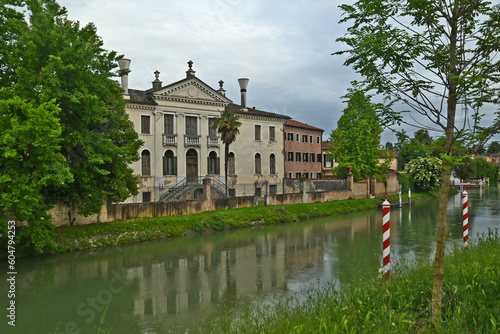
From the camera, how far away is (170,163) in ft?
126

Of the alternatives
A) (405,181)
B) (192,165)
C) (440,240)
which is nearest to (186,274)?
(440,240)

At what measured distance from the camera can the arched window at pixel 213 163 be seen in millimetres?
40781

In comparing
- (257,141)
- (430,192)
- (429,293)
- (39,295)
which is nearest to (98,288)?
(39,295)

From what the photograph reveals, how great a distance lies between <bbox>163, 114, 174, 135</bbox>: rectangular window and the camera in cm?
3788

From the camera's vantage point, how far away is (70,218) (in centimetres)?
2162

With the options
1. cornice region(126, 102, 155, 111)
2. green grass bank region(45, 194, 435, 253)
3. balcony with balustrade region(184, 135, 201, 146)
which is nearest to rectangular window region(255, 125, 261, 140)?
balcony with balustrade region(184, 135, 201, 146)

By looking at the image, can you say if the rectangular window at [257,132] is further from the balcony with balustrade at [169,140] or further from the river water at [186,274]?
the river water at [186,274]

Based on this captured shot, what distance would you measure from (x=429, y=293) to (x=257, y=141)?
36680mm

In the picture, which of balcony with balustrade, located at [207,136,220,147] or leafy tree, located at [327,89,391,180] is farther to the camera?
leafy tree, located at [327,89,391,180]

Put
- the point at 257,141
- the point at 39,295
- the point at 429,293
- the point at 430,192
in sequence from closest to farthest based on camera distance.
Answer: the point at 429,293 → the point at 39,295 → the point at 257,141 → the point at 430,192

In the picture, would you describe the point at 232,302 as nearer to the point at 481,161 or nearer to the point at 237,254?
the point at 237,254

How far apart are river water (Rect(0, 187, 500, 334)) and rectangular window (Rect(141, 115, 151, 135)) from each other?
48.2 feet

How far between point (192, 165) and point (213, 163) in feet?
7.63

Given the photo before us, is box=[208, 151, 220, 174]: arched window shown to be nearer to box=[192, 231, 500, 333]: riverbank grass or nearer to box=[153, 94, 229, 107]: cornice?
box=[153, 94, 229, 107]: cornice
